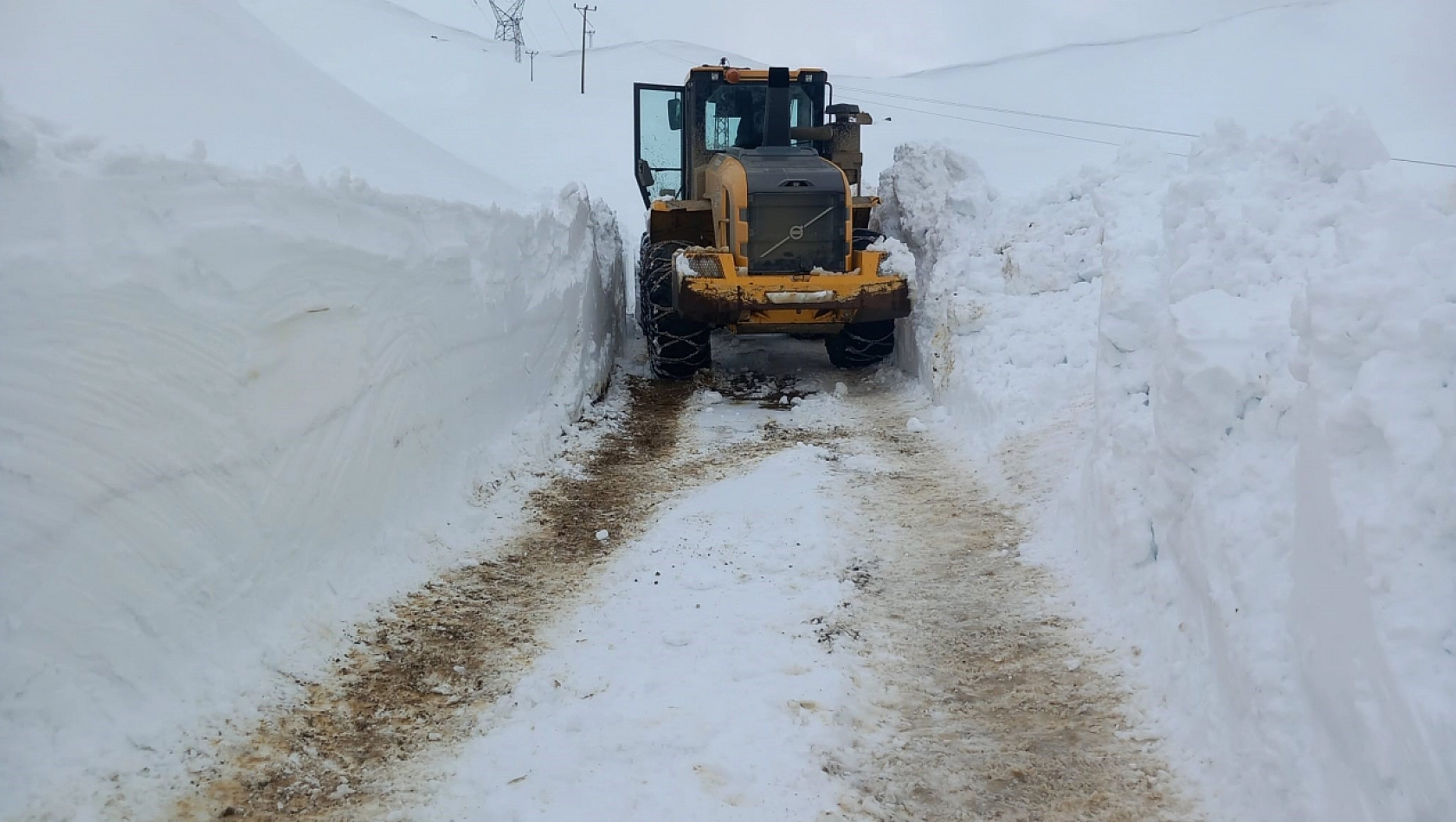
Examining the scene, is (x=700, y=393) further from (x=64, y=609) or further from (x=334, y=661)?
(x=64, y=609)

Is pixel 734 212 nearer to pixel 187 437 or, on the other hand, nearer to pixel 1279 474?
pixel 187 437

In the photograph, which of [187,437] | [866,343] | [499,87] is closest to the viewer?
[187,437]

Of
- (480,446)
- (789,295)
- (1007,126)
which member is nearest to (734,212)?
(789,295)

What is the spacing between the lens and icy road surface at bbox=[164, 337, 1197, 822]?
10.3 feet

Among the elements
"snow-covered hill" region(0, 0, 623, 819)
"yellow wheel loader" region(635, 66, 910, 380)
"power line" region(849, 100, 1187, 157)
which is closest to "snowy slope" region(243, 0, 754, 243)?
"power line" region(849, 100, 1187, 157)

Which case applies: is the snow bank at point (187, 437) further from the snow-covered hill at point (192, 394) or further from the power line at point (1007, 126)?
the power line at point (1007, 126)

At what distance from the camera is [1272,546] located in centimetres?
313

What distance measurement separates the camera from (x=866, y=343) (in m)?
10.2

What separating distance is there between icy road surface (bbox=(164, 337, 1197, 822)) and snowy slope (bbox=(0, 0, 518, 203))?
2.45 m

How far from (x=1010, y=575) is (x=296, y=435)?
11.3 feet

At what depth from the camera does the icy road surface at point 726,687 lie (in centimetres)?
314

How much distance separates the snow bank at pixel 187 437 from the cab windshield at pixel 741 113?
585 centimetres

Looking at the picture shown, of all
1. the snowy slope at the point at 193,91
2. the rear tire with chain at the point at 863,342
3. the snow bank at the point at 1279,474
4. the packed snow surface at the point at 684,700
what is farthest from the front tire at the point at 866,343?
the packed snow surface at the point at 684,700

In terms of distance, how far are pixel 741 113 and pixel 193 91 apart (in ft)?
20.6
